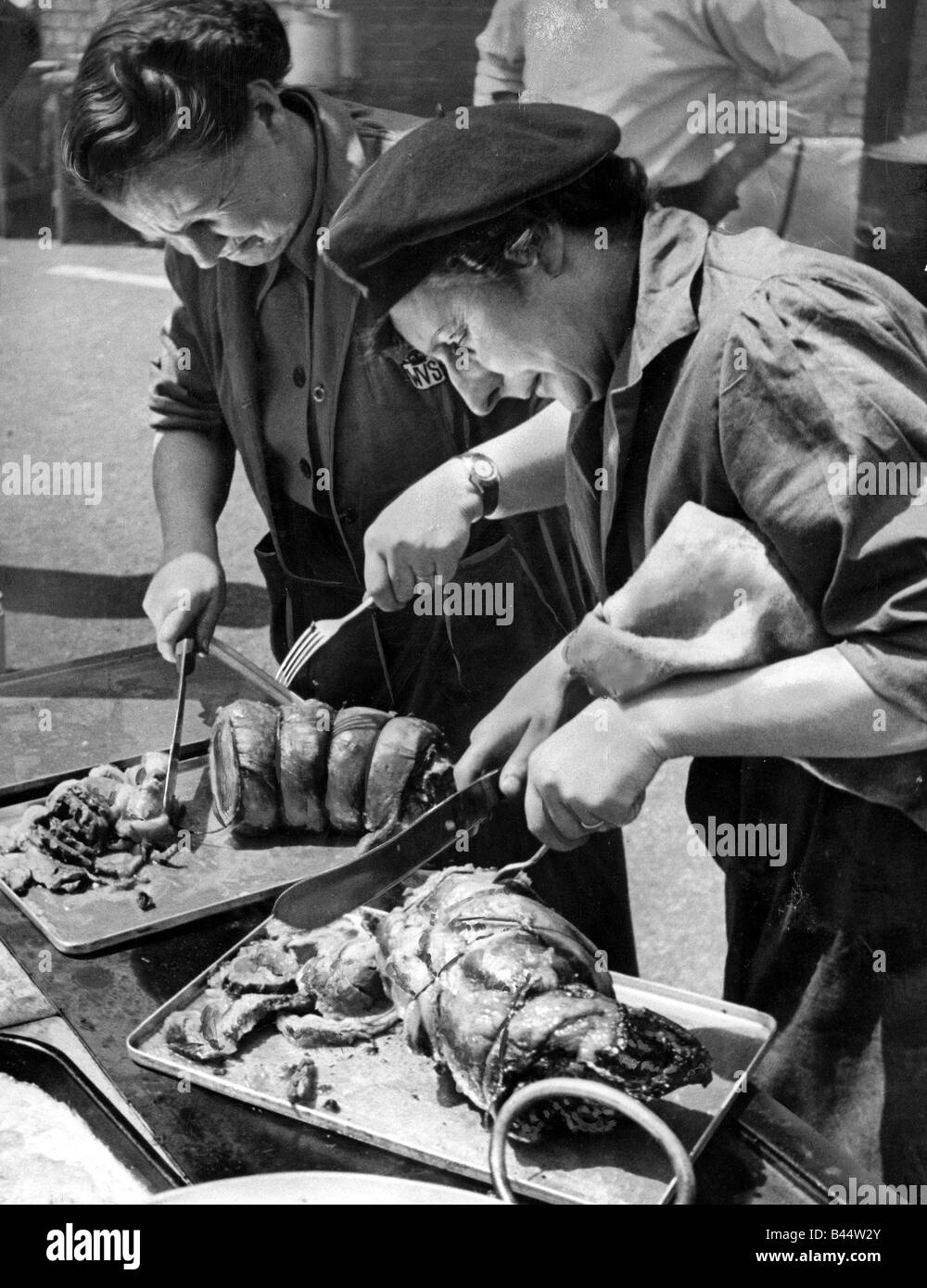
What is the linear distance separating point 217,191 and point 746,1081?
1.70 meters

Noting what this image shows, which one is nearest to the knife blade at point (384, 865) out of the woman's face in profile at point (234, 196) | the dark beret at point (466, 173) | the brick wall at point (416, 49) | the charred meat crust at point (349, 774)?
the charred meat crust at point (349, 774)

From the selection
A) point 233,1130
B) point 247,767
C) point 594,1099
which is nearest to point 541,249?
point 247,767

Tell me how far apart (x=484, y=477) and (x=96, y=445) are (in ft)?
2.70

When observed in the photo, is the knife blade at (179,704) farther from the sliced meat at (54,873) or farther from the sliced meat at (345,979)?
the sliced meat at (345,979)

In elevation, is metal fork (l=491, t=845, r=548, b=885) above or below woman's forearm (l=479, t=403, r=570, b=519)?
below

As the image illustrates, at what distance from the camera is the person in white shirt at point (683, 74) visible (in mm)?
2010

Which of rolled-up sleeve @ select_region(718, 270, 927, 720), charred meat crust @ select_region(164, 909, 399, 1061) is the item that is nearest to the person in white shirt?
rolled-up sleeve @ select_region(718, 270, 927, 720)

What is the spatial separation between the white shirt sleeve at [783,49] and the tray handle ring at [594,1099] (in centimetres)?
138

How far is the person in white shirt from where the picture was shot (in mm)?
2010

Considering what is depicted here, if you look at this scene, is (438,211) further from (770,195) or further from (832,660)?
(832,660)

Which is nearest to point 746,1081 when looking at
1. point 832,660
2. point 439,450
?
point 832,660

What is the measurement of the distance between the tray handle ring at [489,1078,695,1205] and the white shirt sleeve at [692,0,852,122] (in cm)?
138

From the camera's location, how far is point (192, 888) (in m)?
2.53

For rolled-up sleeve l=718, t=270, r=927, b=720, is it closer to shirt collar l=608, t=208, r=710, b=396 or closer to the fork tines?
shirt collar l=608, t=208, r=710, b=396
